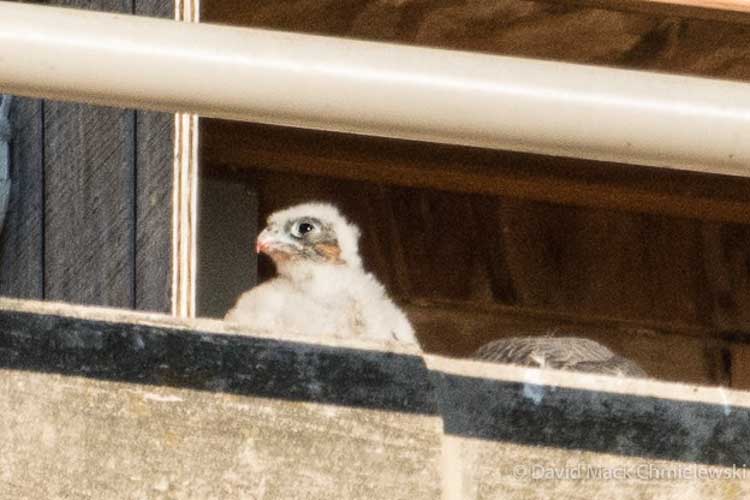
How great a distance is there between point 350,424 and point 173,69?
35 centimetres

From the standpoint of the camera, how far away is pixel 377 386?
1062 millimetres

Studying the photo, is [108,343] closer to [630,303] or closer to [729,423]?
[729,423]

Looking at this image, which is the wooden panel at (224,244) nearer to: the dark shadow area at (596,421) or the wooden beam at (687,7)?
the wooden beam at (687,7)

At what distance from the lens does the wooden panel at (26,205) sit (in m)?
2.10

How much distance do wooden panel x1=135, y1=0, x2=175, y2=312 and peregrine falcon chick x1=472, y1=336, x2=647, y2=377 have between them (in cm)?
58

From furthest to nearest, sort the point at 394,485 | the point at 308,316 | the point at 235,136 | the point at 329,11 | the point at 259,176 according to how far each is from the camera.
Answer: the point at 259,176 < the point at 235,136 < the point at 308,316 < the point at 329,11 < the point at 394,485

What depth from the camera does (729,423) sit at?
1091 mm

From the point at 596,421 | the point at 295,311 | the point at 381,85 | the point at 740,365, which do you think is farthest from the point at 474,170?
the point at 381,85

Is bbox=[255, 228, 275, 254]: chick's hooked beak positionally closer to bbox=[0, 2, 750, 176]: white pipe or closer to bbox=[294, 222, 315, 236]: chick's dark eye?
bbox=[294, 222, 315, 236]: chick's dark eye

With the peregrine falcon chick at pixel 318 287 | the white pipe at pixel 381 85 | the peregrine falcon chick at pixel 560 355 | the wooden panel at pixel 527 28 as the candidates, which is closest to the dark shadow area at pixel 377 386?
the white pipe at pixel 381 85

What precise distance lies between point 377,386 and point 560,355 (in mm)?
1162

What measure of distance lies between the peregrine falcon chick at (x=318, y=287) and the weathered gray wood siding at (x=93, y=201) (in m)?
0.43

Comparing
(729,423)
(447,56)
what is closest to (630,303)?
(729,423)

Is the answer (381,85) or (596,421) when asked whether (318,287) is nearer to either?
(596,421)
